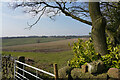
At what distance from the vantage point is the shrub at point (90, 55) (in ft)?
11.7

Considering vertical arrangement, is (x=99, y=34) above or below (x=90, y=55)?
above

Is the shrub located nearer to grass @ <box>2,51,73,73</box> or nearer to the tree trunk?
the tree trunk

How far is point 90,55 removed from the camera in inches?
153

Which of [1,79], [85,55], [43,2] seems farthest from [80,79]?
[43,2]

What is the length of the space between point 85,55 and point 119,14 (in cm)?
443

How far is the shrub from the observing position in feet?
11.7

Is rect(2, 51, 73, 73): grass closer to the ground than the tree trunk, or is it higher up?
closer to the ground

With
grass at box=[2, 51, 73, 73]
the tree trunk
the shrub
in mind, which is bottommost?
grass at box=[2, 51, 73, 73]

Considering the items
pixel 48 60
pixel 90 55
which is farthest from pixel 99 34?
pixel 48 60

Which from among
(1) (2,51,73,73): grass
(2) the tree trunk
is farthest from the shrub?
(1) (2,51,73,73): grass

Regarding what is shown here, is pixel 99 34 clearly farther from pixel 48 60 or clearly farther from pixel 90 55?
pixel 48 60

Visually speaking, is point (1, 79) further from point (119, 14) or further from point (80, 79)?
point (119, 14)

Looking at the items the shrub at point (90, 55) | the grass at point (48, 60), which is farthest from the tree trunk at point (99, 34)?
the grass at point (48, 60)

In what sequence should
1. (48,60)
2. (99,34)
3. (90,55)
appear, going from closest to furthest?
(90,55)
(99,34)
(48,60)
